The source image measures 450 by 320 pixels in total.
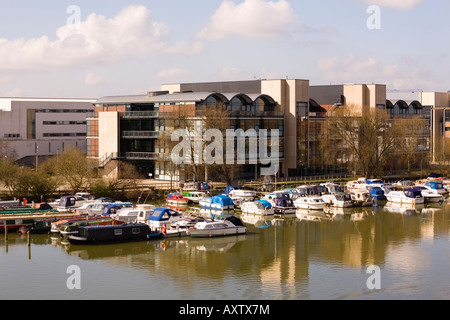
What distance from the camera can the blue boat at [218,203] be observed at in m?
39.6

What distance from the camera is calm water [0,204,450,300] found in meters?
22.7

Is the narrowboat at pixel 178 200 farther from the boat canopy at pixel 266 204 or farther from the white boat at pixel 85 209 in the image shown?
the white boat at pixel 85 209

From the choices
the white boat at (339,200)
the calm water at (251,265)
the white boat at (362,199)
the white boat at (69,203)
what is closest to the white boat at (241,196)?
the white boat at (339,200)

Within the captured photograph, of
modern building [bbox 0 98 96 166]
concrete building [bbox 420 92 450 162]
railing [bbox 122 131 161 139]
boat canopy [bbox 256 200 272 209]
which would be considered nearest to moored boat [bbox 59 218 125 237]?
boat canopy [bbox 256 200 272 209]

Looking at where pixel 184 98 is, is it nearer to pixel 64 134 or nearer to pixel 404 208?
pixel 404 208

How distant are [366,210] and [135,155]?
64.2 feet

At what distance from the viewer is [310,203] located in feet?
135

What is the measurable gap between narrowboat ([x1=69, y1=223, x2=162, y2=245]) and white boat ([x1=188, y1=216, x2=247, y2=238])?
67.9 inches

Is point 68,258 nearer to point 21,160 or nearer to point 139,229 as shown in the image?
point 139,229

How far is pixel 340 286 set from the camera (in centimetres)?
2336

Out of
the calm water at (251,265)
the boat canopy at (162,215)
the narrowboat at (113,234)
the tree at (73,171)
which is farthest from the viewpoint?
the tree at (73,171)

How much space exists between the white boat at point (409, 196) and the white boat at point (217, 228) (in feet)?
51.0

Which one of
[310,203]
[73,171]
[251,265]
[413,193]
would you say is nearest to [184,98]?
[73,171]
